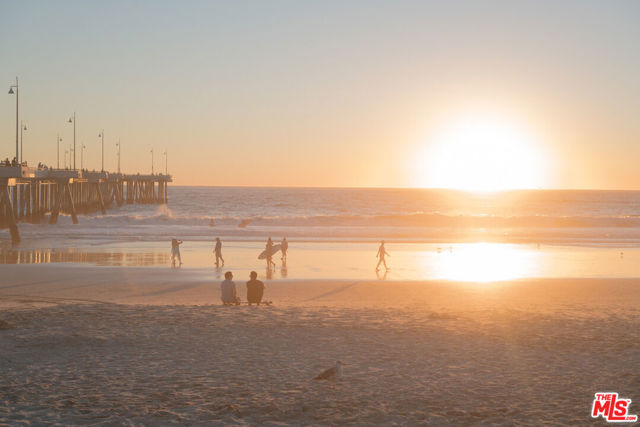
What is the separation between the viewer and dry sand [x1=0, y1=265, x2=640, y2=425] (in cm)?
816

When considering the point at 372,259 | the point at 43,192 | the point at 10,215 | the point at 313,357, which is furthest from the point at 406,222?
the point at 313,357

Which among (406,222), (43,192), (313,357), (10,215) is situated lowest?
(313,357)

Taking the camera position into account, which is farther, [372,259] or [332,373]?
[372,259]

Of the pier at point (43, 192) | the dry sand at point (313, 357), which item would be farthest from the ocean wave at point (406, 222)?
the dry sand at point (313, 357)

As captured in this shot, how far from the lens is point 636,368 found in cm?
1009

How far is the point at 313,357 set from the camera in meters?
10.7

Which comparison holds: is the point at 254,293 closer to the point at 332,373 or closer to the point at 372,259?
the point at 332,373

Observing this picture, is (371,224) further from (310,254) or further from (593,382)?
(593,382)

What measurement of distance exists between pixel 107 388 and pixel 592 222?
70.9 meters

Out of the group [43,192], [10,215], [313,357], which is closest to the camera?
[313,357]

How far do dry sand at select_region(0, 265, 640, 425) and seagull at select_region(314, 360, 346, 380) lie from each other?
159 mm

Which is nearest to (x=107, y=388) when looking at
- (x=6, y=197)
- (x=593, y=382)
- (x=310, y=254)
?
(x=593, y=382)

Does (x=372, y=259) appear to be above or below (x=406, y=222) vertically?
below

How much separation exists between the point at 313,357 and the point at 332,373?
51.7 inches
